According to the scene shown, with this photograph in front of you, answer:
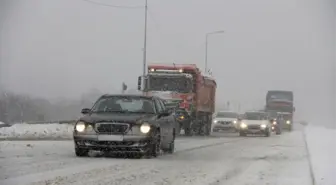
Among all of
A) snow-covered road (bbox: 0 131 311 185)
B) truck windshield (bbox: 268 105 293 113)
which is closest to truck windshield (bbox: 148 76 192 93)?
snow-covered road (bbox: 0 131 311 185)

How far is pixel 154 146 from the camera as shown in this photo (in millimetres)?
15875

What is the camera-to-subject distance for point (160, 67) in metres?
31.4

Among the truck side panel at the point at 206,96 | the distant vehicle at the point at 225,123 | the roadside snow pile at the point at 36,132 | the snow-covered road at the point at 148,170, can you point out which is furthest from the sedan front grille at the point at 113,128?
the distant vehicle at the point at 225,123

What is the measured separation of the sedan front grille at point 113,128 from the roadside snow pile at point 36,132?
39.8 feet

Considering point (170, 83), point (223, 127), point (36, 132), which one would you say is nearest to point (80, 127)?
point (36, 132)

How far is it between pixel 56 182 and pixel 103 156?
5.79 m

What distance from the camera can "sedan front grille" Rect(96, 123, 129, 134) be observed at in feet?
50.5

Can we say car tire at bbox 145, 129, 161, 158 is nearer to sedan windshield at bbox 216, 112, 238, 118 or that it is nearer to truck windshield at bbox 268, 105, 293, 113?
sedan windshield at bbox 216, 112, 238, 118

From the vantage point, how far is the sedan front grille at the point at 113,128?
15.4 m

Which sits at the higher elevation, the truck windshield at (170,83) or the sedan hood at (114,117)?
the sedan hood at (114,117)

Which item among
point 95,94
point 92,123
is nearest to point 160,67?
point 92,123

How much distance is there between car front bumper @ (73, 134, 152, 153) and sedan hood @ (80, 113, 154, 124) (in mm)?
389

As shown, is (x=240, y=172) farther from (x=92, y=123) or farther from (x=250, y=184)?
(x=92, y=123)

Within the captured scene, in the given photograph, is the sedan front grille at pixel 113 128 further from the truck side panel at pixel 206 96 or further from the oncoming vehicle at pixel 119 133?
the truck side panel at pixel 206 96
